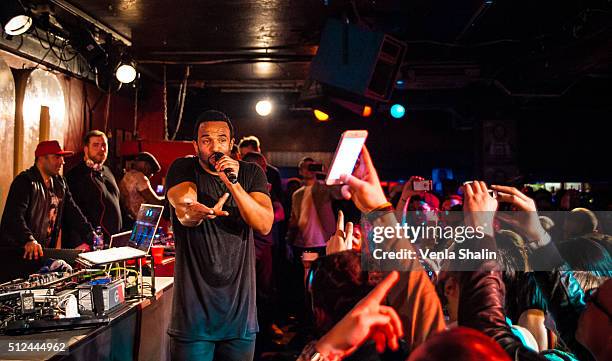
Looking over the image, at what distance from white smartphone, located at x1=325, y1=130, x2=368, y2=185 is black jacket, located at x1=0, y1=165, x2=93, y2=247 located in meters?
3.71

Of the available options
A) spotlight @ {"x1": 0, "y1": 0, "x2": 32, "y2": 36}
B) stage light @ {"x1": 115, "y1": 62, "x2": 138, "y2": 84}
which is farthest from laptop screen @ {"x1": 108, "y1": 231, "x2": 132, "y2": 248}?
stage light @ {"x1": 115, "y1": 62, "x2": 138, "y2": 84}

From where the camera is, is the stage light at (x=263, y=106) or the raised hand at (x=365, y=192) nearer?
the raised hand at (x=365, y=192)

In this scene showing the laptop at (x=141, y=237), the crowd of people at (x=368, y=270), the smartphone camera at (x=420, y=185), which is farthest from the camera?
the laptop at (x=141, y=237)

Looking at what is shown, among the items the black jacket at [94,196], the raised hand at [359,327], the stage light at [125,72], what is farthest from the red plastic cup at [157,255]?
the raised hand at [359,327]

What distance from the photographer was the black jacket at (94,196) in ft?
19.7

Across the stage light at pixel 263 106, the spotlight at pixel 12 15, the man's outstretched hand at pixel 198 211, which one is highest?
the stage light at pixel 263 106

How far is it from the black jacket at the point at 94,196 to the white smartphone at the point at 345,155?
4.74m

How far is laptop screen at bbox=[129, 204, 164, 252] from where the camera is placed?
3.40 metres

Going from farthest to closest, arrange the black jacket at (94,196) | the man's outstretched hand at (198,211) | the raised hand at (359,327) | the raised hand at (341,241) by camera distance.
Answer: the black jacket at (94,196) < the man's outstretched hand at (198,211) < the raised hand at (341,241) < the raised hand at (359,327)

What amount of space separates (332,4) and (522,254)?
4.76 metres

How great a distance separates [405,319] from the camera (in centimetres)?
141

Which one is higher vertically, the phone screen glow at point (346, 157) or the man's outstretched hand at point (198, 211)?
the phone screen glow at point (346, 157)

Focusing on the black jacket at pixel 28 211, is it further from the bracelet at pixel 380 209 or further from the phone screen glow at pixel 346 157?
the bracelet at pixel 380 209

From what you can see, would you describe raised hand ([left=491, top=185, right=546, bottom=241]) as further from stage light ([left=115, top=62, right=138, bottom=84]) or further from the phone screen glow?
stage light ([left=115, top=62, right=138, bottom=84])
